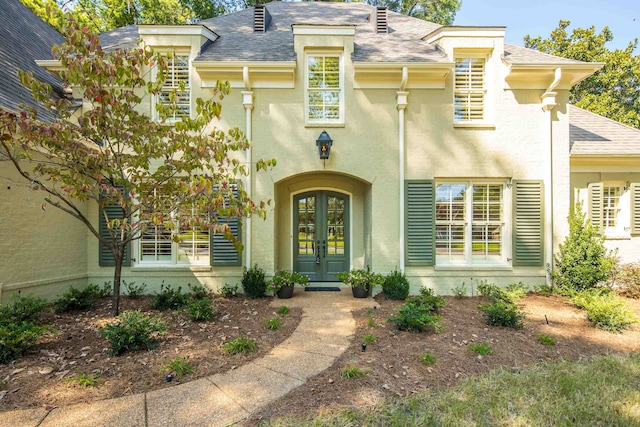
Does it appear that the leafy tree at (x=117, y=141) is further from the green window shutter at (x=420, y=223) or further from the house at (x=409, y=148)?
the green window shutter at (x=420, y=223)

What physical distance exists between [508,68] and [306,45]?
15.4 feet

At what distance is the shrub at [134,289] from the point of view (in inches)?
270

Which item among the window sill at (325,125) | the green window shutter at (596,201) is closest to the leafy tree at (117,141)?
the window sill at (325,125)

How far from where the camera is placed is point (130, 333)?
3947mm

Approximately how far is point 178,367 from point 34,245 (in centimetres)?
480

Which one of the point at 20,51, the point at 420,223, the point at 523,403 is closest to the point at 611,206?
the point at 420,223

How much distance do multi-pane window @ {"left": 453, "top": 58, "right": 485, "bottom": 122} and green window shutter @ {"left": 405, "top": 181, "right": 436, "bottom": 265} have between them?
6.37 ft

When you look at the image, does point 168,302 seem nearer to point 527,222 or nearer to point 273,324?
point 273,324

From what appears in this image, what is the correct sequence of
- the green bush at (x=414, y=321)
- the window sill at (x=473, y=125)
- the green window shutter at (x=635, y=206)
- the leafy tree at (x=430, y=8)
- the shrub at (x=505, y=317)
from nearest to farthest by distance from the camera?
1. the green bush at (x=414, y=321)
2. the shrub at (x=505, y=317)
3. the window sill at (x=473, y=125)
4. the green window shutter at (x=635, y=206)
5. the leafy tree at (x=430, y=8)

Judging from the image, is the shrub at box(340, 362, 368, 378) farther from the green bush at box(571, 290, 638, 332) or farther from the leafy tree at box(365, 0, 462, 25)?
the leafy tree at box(365, 0, 462, 25)

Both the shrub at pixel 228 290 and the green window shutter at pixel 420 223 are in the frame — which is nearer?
the shrub at pixel 228 290

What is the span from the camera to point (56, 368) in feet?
11.8

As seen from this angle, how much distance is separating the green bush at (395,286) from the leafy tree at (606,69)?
16109mm

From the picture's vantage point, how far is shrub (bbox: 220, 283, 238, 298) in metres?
6.96
